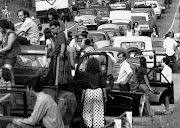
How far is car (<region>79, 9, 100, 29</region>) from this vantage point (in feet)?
140

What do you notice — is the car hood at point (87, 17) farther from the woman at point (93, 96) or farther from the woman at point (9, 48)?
the woman at point (93, 96)

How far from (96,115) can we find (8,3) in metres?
51.8

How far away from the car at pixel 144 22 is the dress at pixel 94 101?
27747 mm

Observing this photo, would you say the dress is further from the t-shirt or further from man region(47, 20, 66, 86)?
the t-shirt

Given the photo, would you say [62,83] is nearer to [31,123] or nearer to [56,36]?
[56,36]

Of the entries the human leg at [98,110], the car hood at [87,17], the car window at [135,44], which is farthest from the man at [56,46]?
the car hood at [87,17]

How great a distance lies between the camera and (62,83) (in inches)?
502

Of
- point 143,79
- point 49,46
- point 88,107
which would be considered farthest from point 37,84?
A: point 143,79

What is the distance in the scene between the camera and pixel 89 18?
4375 centimetres

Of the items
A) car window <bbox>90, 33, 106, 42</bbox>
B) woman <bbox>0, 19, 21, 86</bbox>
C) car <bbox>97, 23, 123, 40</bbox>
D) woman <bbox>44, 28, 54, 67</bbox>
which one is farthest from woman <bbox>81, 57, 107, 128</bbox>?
car <bbox>97, 23, 123, 40</bbox>

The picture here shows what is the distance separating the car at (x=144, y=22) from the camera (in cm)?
4088

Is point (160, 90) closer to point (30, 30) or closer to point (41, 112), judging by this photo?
point (30, 30)

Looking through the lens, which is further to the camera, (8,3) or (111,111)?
(8,3)

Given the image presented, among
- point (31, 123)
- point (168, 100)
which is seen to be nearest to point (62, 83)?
point (31, 123)
